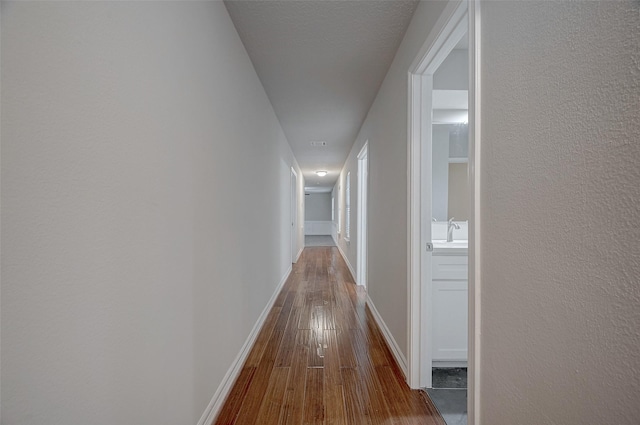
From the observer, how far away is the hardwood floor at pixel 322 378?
1572 mm

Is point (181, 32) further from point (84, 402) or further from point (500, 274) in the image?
point (500, 274)

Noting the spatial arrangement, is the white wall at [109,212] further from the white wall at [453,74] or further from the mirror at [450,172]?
the mirror at [450,172]

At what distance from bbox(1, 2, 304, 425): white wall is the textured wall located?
120 cm

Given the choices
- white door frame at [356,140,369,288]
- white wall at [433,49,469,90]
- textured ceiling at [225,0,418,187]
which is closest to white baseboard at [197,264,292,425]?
white door frame at [356,140,369,288]

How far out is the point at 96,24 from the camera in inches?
28.4

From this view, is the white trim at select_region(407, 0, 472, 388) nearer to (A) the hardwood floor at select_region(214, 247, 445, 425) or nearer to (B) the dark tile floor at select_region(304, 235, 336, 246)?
(A) the hardwood floor at select_region(214, 247, 445, 425)

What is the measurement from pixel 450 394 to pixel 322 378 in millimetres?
840

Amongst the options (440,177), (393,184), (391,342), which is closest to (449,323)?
(391,342)

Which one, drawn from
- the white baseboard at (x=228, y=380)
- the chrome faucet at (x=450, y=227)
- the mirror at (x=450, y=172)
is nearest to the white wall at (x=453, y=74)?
the mirror at (x=450, y=172)

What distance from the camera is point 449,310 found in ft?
6.69

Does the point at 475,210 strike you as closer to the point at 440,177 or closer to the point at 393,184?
the point at 393,184

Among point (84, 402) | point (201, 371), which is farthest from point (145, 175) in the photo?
point (201, 371)

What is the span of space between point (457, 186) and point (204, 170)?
221 cm

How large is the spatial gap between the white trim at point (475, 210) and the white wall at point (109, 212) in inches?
46.9
